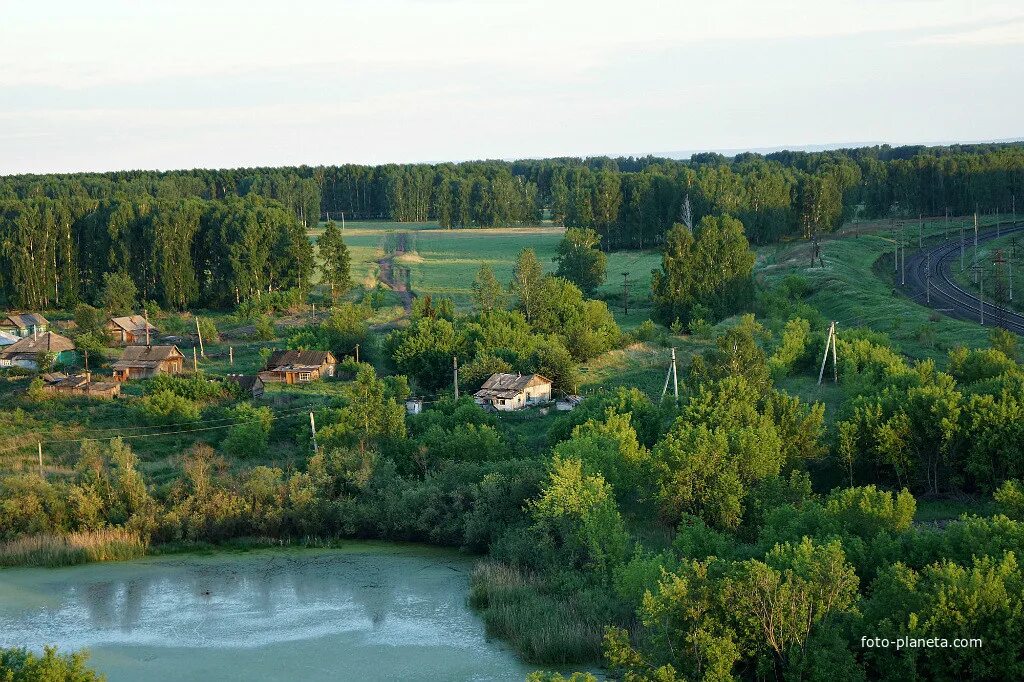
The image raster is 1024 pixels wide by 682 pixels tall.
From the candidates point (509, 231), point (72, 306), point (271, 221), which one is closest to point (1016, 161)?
point (509, 231)

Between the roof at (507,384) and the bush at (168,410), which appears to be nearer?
the bush at (168,410)

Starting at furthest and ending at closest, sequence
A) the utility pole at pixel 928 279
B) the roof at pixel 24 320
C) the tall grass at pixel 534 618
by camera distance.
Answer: the utility pole at pixel 928 279, the roof at pixel 24 320, the tall grass at pixel 534 618

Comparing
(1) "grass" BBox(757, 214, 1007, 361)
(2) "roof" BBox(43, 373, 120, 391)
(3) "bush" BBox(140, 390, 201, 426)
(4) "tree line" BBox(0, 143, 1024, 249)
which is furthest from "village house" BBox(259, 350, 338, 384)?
(4) "tree line" BBox(0, 143, 1024, 249)

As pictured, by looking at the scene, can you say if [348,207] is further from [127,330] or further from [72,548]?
[72,548]

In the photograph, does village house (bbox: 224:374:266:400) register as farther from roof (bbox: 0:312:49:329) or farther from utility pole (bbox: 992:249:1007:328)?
utility pole (bbox: 992:249:1007:328)

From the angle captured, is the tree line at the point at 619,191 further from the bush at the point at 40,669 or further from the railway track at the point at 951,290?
the bush at the point at 40,669

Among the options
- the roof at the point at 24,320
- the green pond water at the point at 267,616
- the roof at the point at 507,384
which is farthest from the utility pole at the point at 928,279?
the roof at the point at 24,320
